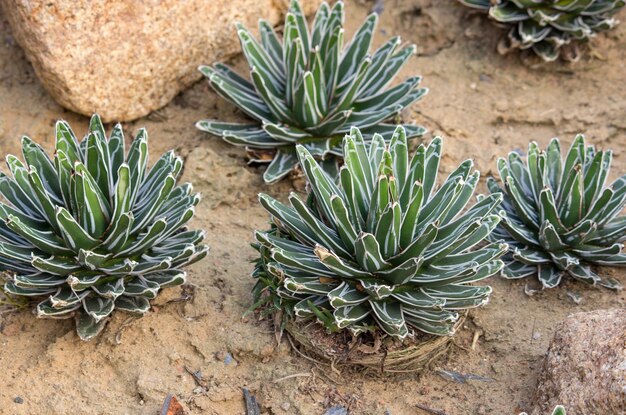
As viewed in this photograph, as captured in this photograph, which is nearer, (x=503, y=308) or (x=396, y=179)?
(x=396, y=179)

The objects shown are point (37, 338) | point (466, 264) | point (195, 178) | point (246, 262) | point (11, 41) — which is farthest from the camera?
point (11, 41)

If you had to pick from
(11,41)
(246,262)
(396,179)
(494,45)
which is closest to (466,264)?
(396,179)

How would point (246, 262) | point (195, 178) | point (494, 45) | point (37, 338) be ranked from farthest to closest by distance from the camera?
point (494, 45) < point (195, 178) < point (246, 262) < point (37, 338)

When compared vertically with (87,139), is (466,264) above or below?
below

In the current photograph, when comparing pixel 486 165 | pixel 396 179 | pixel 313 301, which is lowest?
pixel 486 165

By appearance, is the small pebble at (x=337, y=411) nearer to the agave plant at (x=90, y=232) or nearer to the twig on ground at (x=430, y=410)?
the twig on ground at (x=430, y=410)

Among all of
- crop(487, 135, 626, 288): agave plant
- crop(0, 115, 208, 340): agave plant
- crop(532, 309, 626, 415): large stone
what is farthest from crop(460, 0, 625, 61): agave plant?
crop(0, 115, 208, 340): agave plant

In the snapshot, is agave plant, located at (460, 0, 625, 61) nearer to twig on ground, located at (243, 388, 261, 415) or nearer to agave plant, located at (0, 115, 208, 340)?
agave plant, located at (0, 115, 208, 340)

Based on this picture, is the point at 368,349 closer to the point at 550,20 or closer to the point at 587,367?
the point at 587,367

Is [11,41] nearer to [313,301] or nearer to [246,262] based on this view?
[246,262]
